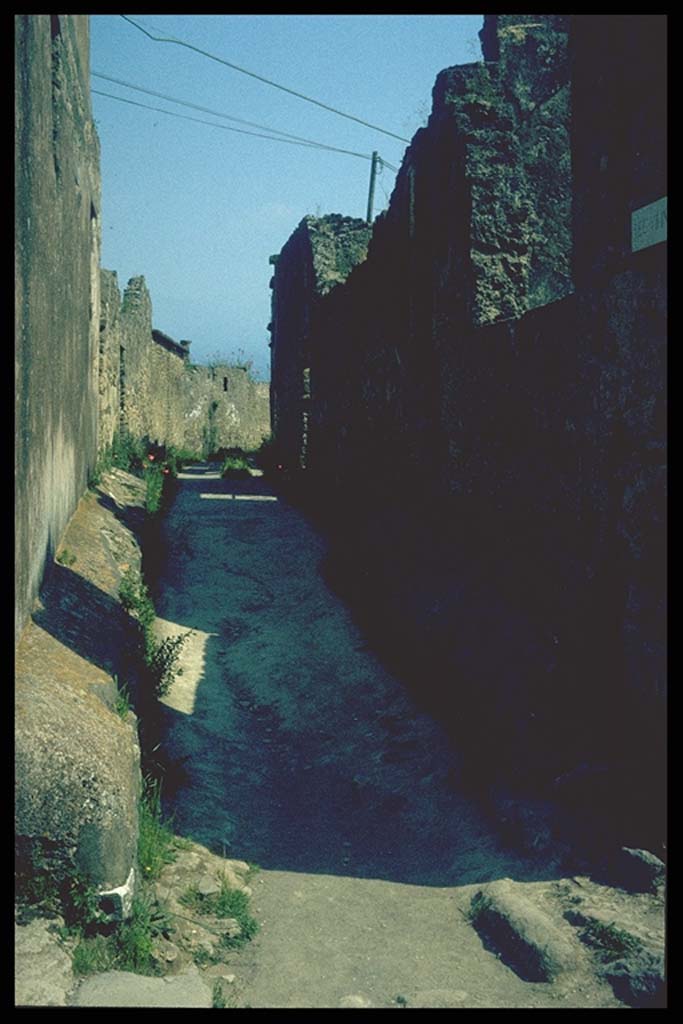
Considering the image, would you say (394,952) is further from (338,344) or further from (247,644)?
(338,344)

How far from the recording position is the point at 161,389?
59.1ft

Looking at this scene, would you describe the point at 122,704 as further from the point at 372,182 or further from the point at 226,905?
the point at 372,182

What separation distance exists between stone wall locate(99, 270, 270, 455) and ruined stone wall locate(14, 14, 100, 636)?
327 cm

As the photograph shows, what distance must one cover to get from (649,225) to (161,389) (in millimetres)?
15137

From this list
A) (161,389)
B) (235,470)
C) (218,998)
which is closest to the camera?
(218,998)

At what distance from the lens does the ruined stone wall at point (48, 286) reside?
3.49 meters

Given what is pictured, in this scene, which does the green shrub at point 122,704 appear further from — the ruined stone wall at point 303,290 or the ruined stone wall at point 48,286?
the ruined stone wall at point 303,290

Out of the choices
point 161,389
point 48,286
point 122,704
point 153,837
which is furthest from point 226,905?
point 161,389

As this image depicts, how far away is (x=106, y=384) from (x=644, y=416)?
25.9ft

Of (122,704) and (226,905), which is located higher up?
(122,704)

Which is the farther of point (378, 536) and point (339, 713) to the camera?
point (378, 536)

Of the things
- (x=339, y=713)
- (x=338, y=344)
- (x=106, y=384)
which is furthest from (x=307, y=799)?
(x=106, y=384)

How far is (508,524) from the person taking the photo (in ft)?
16.5

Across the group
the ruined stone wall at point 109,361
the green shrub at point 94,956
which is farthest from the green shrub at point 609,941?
the ruined stone wall at point 109,361
